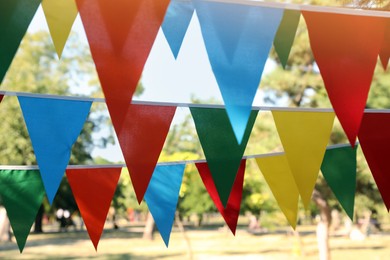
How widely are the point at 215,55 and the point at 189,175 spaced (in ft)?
47.4

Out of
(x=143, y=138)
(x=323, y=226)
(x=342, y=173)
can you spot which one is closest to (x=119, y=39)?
(x=143, y=138)

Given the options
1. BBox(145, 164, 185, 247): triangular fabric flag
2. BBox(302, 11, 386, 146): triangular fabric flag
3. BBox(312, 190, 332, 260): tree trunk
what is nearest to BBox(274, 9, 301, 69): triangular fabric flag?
BBox(302, 11, 386, 146): triangular fabric flag

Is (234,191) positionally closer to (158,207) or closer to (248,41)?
(158,207)

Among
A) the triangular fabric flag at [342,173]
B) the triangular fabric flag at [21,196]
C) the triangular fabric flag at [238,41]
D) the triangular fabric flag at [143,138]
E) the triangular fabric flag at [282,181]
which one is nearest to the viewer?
the triangular fabric flag at [238,41]

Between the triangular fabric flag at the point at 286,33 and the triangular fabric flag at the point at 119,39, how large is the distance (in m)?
0.52

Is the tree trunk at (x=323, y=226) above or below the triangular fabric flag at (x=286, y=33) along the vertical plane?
below

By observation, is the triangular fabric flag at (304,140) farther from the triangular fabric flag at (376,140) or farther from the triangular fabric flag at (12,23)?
the triangular fabric flag at (12,23)

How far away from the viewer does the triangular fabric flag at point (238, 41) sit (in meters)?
2.10

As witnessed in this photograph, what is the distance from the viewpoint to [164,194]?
3.99 metres

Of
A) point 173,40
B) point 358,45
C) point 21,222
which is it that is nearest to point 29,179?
point 21,222

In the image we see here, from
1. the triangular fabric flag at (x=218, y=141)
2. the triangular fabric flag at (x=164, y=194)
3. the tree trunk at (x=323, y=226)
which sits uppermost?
the triangular fabric flag at (x=218, y=141)

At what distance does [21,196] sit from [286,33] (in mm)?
2013

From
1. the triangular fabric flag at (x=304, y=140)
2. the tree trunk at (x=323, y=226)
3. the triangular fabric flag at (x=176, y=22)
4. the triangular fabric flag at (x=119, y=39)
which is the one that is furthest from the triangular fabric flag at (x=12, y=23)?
the tree trunk at (x=323, y=226)

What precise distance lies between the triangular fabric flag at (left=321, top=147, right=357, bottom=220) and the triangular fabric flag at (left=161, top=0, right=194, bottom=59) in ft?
4.88
